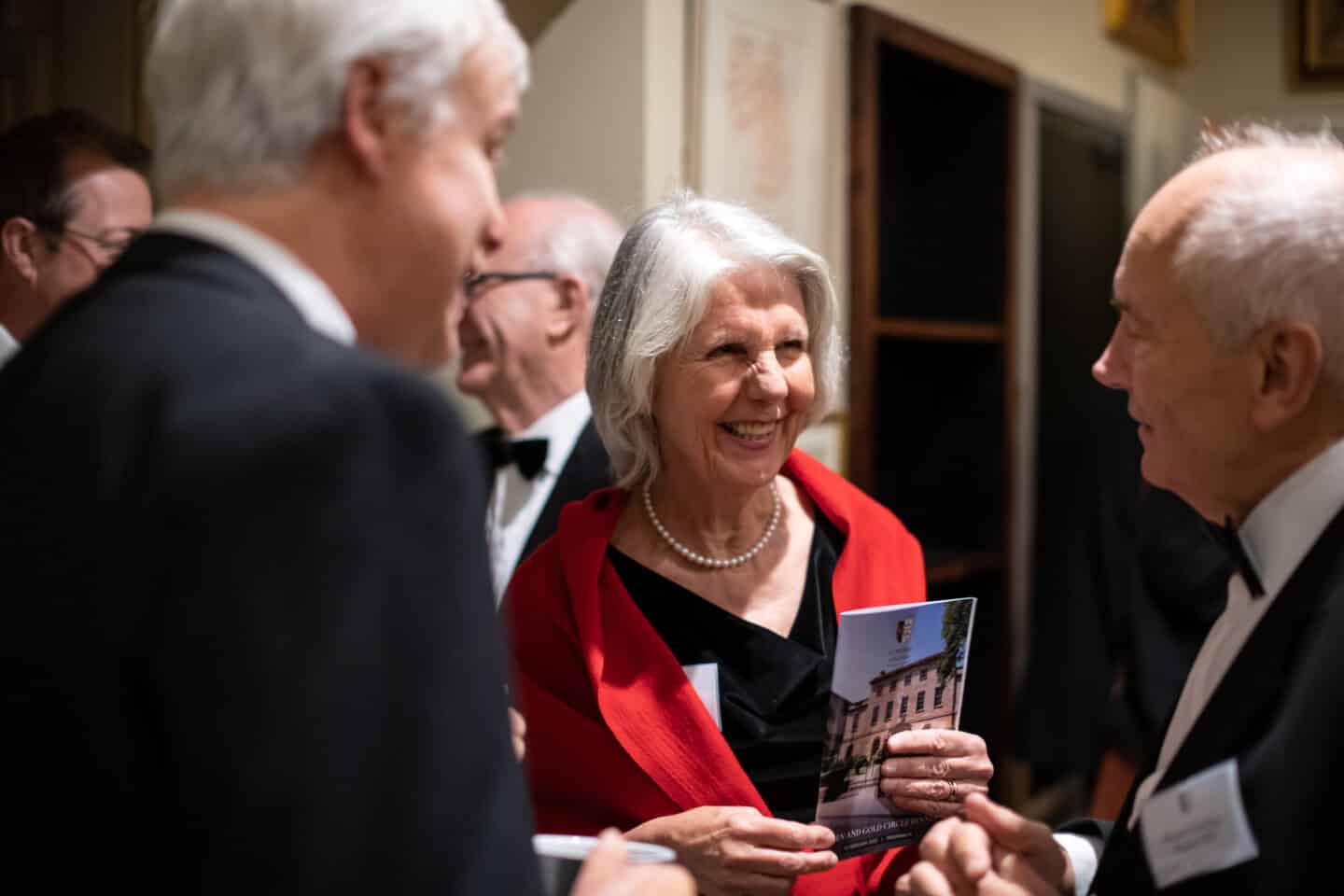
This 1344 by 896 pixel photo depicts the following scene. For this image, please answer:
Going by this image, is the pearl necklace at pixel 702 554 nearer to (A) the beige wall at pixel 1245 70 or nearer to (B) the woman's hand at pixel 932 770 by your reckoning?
(B) the woman's hand at pixel 932 770

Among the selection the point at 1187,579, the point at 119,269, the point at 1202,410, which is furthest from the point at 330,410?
the point at 1187,579

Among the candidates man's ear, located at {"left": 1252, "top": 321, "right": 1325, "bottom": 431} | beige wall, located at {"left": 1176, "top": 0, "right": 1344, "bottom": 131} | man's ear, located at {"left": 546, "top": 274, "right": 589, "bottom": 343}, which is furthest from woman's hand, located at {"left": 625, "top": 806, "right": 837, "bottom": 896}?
beige wall, located at {"left": 1176, "top": 0, "right": 1344, "bottom": 131}

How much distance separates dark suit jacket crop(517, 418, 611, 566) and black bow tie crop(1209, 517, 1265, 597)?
133 centimetres

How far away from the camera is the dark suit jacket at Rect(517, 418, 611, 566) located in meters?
2.47

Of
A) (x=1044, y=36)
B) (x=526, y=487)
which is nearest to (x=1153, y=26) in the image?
(x=1044, y=36)

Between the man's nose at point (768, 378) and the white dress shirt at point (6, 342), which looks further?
the white dress shirt at point (6, 342)

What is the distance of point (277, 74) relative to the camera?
0.87m

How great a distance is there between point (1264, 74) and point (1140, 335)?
589cm

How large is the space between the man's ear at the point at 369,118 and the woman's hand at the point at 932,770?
3.39 feet

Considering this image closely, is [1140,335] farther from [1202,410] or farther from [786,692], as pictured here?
[786,692]

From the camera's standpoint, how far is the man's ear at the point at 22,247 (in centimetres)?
226

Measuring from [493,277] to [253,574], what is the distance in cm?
227

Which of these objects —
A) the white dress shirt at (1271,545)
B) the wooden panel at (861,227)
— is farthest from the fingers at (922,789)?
the wooden panel at (861,227)

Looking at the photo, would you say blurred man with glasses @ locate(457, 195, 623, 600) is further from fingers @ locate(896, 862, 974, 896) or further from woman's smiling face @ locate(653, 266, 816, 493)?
fingers @ locate(896, 862, 974, 896)
